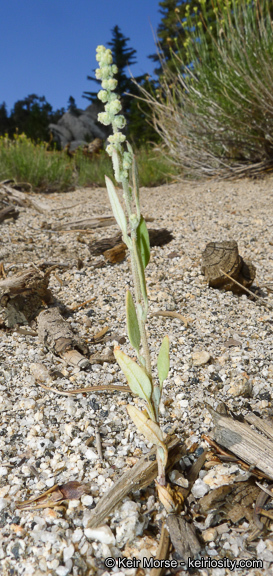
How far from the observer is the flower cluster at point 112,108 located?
81cm

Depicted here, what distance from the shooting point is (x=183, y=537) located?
98 centimetres

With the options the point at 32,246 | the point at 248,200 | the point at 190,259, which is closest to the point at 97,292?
the point at 190,259

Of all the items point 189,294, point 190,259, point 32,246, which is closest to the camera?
point 189,294

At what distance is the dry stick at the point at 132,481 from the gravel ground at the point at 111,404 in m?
0.03

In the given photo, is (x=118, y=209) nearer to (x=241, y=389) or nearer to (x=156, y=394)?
(x=156, y=394)

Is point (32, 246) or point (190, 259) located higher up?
point (32, 246)

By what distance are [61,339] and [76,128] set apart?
62.0 feet

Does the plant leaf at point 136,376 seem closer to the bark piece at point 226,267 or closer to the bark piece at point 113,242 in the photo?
the bark piece at point 226,267

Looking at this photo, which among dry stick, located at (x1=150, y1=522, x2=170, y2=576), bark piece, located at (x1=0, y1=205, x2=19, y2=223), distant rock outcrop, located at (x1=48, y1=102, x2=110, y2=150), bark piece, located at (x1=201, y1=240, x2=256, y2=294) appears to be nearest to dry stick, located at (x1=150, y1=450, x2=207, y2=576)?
dry stick, located at (x1=150, y1=522, x2=170, y2=576)

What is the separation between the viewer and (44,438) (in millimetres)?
1266

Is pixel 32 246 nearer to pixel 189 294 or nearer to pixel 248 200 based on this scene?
pixel 189 294

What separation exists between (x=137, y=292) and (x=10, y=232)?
2.50 meters

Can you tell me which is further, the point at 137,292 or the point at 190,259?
the point at 190,259

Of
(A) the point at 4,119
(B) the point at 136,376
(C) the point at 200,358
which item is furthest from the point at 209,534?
(A) the point at 4,119
